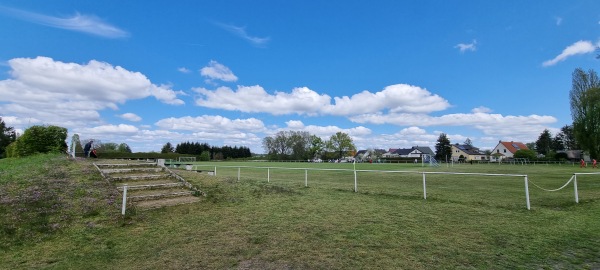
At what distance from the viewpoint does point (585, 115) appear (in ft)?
164

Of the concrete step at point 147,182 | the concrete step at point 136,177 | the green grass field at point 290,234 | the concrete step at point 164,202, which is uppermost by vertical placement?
the concrete step at point 136,177

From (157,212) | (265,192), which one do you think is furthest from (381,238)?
(265,192)

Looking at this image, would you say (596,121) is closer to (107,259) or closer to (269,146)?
(107,259)

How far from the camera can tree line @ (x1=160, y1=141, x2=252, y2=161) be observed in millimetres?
103062

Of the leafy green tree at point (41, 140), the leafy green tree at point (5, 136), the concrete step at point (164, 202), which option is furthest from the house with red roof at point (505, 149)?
the leafy green tree at point (5, 136)

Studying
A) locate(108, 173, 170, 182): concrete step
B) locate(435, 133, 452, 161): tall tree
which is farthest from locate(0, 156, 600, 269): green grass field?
locate(435, 133, 452, 161): tall tree

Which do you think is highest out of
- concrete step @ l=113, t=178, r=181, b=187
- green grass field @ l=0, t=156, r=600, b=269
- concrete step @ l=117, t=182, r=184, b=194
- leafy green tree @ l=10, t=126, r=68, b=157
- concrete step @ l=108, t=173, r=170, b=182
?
leafy green tree @ l=10, t=126, r=68, b=157

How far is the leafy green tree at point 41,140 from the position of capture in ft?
52.2

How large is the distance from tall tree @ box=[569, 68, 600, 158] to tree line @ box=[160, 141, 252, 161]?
86138 mm

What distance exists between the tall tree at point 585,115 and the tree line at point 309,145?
63.1m

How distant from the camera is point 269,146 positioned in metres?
108

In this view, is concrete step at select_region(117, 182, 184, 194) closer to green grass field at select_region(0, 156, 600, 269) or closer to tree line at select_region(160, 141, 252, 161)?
green grass field at select_region(0, 156, 600, 269)

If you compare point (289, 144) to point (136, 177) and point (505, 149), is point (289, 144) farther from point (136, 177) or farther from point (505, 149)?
point (136, 177)

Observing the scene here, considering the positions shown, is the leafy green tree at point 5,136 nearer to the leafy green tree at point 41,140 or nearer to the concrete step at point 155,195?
the leafy green tree at point 41,140
